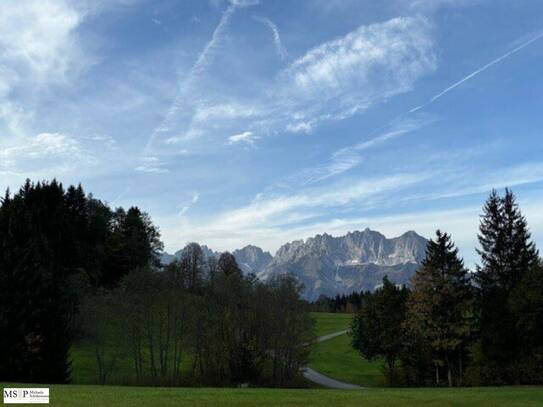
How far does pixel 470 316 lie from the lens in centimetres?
5684

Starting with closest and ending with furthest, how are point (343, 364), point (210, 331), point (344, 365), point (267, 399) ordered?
1. point (267, 399)
2. point (210, 331)
3. point (344, 365)
4. point (343, 364)

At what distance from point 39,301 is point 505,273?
4592cm

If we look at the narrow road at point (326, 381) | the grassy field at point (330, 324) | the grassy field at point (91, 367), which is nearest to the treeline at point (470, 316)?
the narrow road at point (326, 381)

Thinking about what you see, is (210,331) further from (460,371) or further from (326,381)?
(460,371)

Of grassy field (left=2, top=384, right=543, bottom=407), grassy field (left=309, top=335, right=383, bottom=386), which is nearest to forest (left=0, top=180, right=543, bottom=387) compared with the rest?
grassy field (left=309, top=335, right=383, bottom=386)

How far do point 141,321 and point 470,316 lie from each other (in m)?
34.8

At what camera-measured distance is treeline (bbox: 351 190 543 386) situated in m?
49.7

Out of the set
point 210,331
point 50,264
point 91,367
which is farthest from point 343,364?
point 50,264

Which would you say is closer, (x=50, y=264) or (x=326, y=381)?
(x=50, y=264)

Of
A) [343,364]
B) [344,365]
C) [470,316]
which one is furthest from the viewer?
[343,364]

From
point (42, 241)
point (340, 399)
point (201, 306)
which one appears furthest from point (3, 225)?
point (340, 399)

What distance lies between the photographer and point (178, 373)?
51250mm

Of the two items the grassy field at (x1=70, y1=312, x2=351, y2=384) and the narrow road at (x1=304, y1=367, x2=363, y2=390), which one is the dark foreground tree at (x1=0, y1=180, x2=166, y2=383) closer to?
the grassy field at (x1=70, y1=312, x2=351, y2=384)

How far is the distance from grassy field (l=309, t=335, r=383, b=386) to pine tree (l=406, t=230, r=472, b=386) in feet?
38.1
